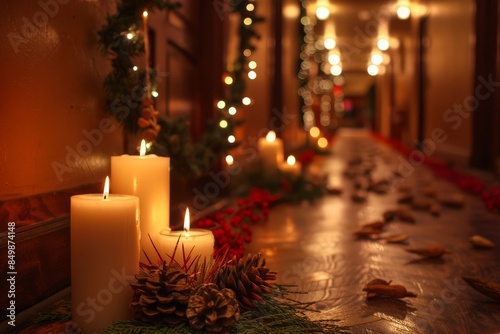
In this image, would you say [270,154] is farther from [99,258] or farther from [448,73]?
[448,73]

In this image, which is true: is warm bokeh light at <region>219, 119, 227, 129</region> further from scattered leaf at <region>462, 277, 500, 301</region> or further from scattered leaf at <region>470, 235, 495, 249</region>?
scattered leaf at <region>462, 277, 500, 301</region>

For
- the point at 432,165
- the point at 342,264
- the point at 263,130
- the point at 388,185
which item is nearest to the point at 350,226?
the point at 342,264

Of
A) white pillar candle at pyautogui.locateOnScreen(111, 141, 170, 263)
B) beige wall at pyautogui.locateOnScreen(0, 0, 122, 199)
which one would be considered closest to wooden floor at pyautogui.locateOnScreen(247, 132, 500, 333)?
white pillar candle at pyautogui.locateOnScreen(111, 141, 170, 263)

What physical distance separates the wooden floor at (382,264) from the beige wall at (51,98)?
59 centimetres

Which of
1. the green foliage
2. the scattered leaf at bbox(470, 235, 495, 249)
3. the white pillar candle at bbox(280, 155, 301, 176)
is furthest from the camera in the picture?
the white pillar candle at bbox(280, 155, 301, 176)

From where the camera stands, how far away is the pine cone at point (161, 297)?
95cm

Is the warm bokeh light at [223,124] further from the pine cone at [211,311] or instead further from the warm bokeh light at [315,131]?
the warm bokeh light at [315,131]

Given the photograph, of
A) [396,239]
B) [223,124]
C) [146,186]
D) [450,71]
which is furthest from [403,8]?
[146,186]

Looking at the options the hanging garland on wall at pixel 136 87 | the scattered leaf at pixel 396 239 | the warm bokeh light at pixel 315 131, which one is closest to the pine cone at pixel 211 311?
the hanging garland on wall at pixel 136 87

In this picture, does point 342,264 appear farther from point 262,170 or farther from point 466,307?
point 262,170

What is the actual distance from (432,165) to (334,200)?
2.74 metres

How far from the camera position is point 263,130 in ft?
16.9

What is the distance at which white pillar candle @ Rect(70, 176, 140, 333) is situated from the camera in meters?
0.97

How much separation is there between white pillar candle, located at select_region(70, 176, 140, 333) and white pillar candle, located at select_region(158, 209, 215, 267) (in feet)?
0.53
